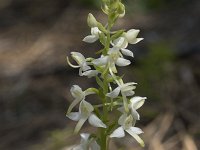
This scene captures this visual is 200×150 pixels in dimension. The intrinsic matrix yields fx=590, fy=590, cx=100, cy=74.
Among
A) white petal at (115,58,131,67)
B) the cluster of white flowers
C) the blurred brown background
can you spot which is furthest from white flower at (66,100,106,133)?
the blurred brown background

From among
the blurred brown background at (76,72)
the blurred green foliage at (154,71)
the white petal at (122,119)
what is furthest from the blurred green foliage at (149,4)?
the white petal at (122,119)

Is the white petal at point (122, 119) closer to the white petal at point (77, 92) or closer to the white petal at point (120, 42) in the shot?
the white petal at point (77, 92)

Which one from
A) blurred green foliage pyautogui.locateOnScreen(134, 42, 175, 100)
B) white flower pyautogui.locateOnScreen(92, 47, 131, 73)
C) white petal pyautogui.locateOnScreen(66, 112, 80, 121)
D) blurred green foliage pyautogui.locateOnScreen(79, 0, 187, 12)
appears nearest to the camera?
white flower pyautogui.locateOnScreen(92, 47, 131, 73)

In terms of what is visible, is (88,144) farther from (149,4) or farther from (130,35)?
(149,4)

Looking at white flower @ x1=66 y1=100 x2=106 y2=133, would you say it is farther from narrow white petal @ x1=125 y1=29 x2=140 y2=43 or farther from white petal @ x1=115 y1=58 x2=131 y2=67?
narrow white petal @ x1=125 y1=29 x2=140 y2=43

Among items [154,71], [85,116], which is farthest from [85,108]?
[154,71]

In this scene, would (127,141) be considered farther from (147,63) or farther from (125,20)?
(125,20)

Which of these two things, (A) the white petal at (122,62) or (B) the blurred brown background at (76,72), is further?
(B) the blurred brown background at (76,72)

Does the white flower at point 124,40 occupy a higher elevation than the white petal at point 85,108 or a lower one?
higher

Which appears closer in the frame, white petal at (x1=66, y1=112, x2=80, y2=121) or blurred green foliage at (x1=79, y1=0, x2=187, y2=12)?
white petal at (x1=66, y1=112, x2=80, y2=121)
